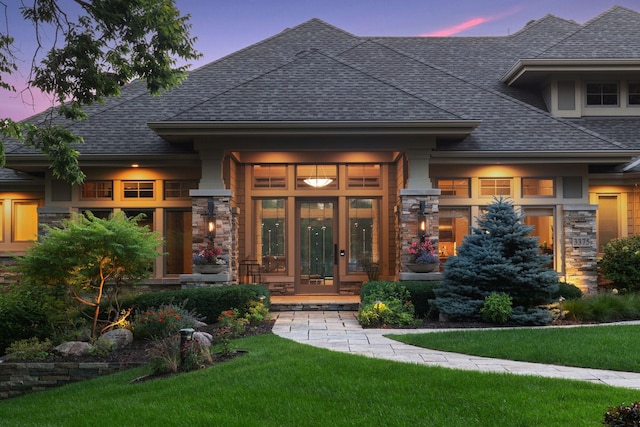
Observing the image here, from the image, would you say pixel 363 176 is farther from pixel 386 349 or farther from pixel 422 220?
pixel 386 349

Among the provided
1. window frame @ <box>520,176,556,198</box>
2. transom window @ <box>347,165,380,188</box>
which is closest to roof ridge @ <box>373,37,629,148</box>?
window frame @ <box>520,176,556,198</box>

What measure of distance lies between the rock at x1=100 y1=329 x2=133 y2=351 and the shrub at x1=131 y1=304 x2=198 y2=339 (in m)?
0.25

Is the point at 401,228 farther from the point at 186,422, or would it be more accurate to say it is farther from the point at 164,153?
the point at 186,422

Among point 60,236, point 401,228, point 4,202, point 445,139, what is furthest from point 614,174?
point 4,202

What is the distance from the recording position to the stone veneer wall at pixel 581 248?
1450 centimetres

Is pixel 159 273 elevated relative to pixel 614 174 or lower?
lower

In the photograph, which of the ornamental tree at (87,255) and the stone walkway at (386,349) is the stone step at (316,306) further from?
the ornamental tree at (87,255)

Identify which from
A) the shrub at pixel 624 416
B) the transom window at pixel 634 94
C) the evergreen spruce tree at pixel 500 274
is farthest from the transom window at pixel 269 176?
→ the shrub at pixel 624 416

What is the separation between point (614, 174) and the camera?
15.2 meters

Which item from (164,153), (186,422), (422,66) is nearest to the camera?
(186,422)

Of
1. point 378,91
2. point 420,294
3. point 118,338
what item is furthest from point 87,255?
point 378,91

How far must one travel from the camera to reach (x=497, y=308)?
11234 millimetres

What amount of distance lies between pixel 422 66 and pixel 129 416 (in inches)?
547

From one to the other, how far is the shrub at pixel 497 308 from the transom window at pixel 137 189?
8096 millimetres
